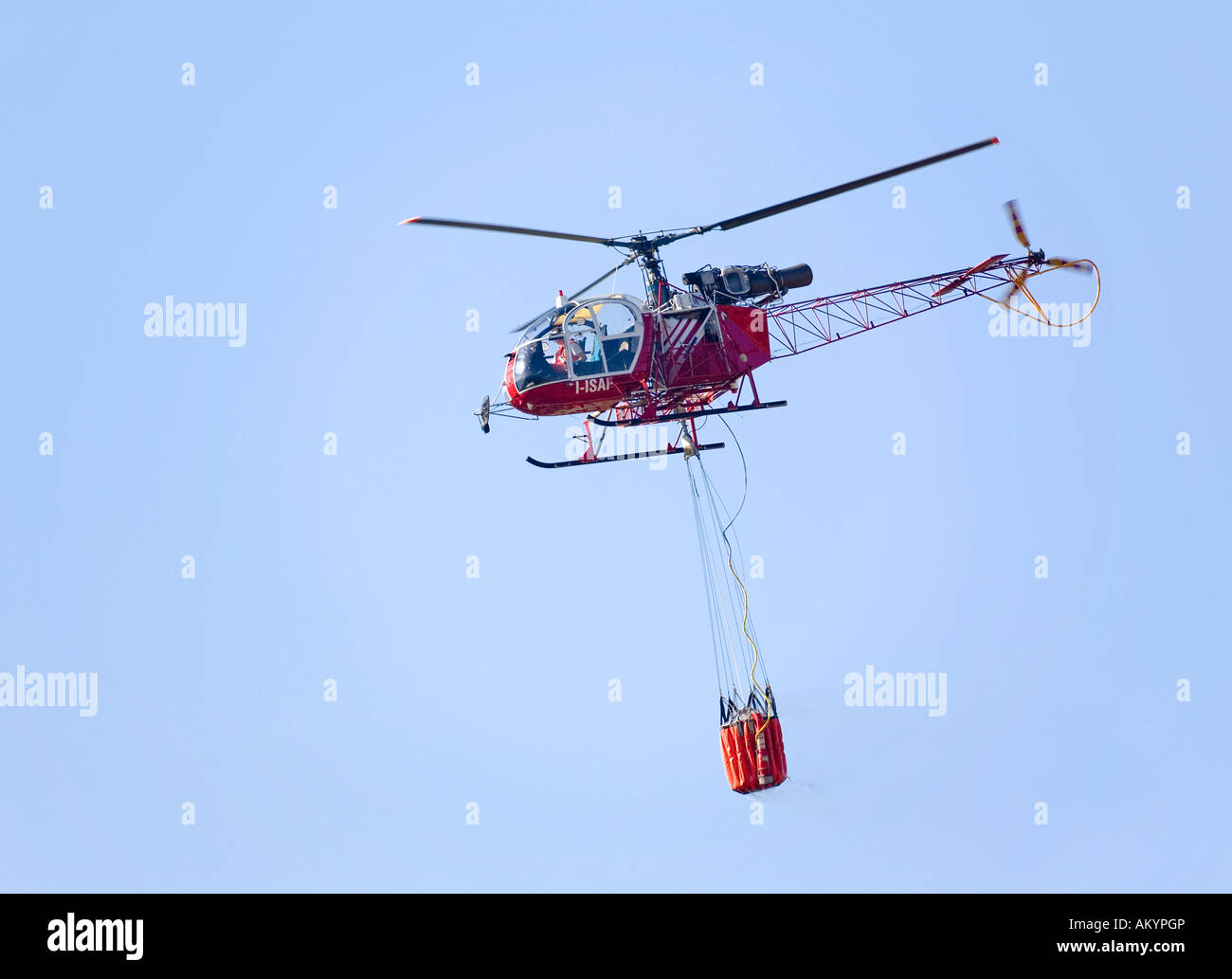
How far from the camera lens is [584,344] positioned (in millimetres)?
38750

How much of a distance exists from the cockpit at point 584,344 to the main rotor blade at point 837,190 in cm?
257

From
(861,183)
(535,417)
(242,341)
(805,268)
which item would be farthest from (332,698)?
(861,183)

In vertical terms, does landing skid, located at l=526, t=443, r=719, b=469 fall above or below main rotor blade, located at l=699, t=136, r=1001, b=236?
below

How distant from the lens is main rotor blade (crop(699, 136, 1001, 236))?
35812 mm

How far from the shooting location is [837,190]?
119 feet

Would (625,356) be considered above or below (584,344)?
below

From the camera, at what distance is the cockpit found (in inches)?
1524

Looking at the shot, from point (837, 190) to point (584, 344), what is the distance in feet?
18.3

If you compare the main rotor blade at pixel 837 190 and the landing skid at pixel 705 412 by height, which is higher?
the main rotor blade at pixel 837 190

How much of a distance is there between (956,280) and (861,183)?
489 centimetres

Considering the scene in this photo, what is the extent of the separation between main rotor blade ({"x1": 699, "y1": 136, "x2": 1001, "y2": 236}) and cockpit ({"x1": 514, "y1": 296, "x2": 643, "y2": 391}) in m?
2.57

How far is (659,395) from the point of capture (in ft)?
129

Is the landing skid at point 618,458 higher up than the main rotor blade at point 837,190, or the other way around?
the main rotor blade at point 837,190

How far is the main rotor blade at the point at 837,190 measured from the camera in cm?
3581
